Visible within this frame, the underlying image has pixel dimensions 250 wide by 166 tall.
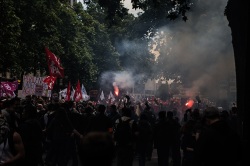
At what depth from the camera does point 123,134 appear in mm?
10367

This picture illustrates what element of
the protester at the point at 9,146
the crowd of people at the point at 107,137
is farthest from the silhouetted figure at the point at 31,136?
the protester at the point at 9,146

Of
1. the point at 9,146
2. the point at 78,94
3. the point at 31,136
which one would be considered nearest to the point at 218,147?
the point at 9,146

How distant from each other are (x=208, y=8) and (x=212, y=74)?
34.7ft

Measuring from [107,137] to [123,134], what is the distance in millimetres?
7394

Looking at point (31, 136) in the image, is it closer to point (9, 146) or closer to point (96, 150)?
point (9, 146)

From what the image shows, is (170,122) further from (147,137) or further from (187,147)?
(187,147)

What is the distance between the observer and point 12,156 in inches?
234

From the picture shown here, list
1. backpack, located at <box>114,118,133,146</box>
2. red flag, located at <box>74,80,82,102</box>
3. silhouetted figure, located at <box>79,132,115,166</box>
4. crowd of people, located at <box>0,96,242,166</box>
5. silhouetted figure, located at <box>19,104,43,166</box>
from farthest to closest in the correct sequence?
red flag, located at <box>74,80,82,102</box> < backpack, located at <box>114,118,133,146</box> < silhouetted figure, located at <box>19,104,43,166</box> < crowd of people, located at <box>0,96,242,166</box> < silhouetted figure, located at <box>79,132,115,166</box>

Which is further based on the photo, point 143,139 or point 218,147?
point 143,139

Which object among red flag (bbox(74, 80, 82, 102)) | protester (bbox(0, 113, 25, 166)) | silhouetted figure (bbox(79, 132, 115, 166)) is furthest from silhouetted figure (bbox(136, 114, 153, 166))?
red flag (bbox(74, 80, 82, 102))

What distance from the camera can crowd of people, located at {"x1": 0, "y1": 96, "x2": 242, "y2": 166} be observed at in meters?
3.16

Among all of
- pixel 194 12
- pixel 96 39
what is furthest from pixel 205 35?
pixel 96 39

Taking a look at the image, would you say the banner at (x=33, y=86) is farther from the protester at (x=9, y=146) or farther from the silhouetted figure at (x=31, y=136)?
the protester at (x=9, y=146)

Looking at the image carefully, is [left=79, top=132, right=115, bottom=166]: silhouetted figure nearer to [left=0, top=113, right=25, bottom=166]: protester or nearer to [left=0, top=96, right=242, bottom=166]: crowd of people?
[left=0, top=96, right=242, bottom=166]: crowd of people
